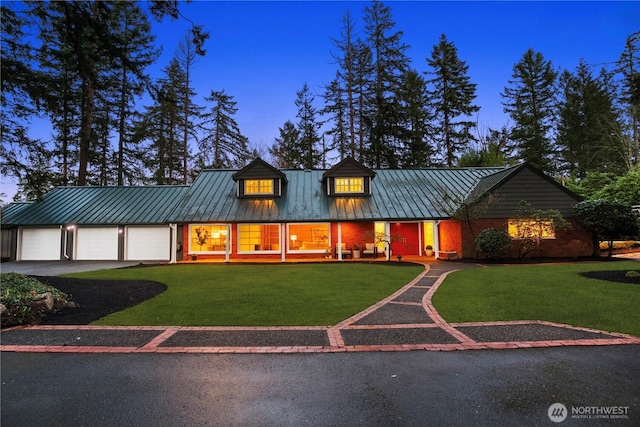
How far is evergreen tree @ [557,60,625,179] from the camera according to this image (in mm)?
30803

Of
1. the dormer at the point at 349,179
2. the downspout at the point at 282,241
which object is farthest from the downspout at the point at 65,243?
the dormer at the point at 349,179

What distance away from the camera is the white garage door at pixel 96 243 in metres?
19.3

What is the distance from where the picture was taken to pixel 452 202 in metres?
A: 18.4

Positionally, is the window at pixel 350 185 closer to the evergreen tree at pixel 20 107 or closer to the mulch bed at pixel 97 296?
the mulch bed at pixel 97 296

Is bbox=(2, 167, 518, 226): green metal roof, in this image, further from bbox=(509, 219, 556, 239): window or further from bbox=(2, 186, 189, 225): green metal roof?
bbox=(509, 219, 556, 239): window

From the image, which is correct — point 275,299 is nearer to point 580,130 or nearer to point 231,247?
point 231,247

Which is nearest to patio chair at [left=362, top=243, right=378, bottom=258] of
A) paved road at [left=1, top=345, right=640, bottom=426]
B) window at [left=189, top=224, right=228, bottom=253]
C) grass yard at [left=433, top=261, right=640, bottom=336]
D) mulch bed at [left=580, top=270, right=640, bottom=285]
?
grass yard at [left=433, top=261, right=640, bottom=336]

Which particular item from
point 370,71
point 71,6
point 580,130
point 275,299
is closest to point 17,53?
point 71,6

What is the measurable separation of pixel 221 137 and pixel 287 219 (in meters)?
18.3

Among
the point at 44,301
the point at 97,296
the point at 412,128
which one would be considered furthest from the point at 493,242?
the point at 44,301

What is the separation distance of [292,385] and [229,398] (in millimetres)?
674

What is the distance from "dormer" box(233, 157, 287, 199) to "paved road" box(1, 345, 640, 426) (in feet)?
50.2

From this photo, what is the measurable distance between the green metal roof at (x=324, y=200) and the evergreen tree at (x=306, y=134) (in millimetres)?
10244

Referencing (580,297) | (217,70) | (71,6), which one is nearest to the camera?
(71,6)
